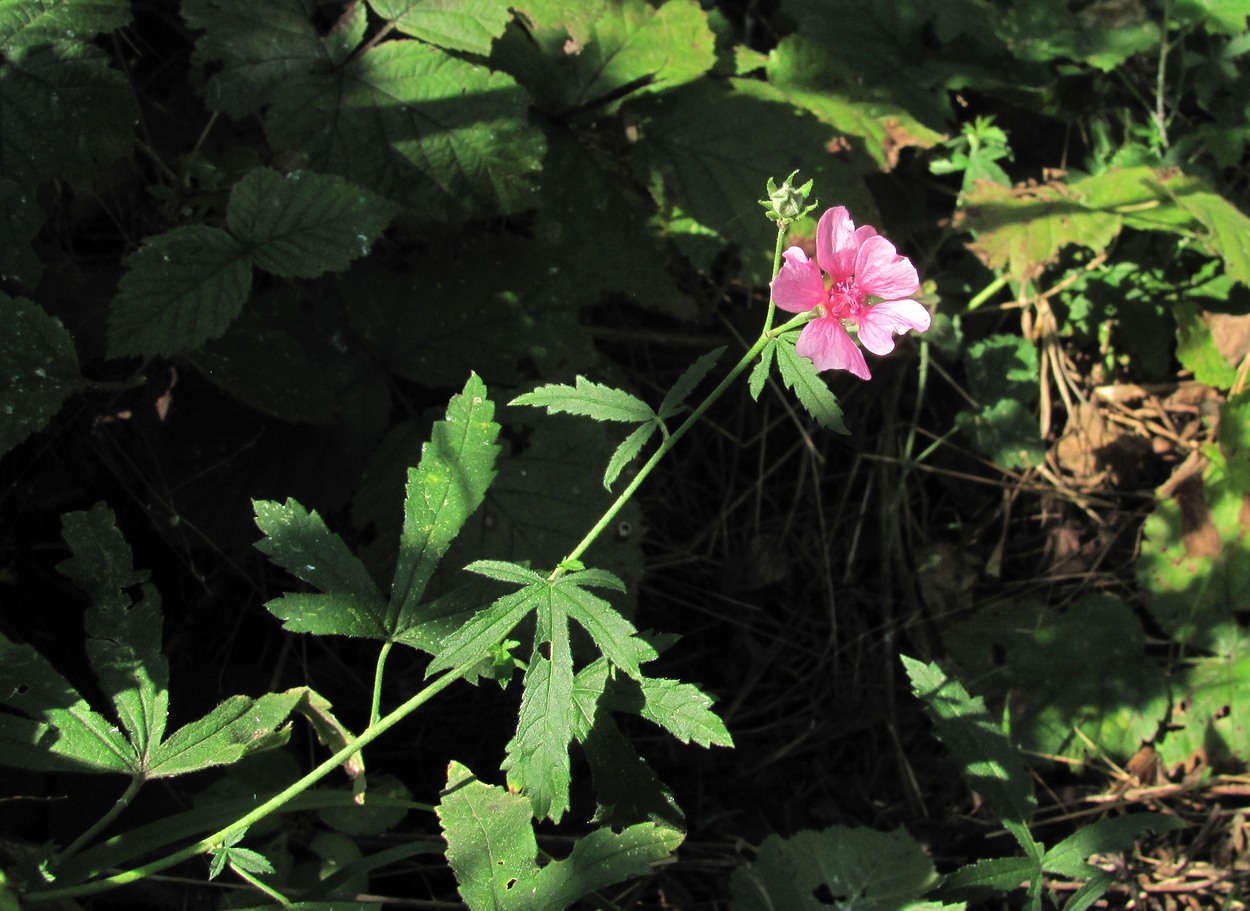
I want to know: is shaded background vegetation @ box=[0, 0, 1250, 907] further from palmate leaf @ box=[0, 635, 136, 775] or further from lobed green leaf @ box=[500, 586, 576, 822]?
lobed green leaf @ box=[500, 586, 576, 822]

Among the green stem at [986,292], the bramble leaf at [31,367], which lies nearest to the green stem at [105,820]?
the bramble leaf at [31,367]

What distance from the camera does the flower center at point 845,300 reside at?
5.39 ft

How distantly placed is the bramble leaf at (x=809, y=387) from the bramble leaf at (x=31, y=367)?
136 cm

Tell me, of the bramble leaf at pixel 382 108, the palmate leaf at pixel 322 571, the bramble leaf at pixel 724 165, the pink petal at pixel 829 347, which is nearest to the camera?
the pink petal at pixel 829 347

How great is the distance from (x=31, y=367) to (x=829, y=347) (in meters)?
1.51

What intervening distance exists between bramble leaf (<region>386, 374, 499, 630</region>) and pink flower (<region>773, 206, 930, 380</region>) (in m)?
0.59

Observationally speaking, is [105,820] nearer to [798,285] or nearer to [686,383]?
[686,383]

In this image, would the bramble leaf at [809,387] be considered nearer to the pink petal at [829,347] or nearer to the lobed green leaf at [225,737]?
the pink petal at [829,347]

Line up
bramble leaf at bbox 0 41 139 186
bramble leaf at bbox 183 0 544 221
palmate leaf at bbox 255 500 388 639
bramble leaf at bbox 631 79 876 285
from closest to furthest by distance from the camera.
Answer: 1. palmate leaf at bbox 255 500 388 639
2. bramble leaf at bbox 0 41 139 186
3. bramble leaf at bbox 183 0 544 221
4. bramble leaf at bbox 631 79 876 285

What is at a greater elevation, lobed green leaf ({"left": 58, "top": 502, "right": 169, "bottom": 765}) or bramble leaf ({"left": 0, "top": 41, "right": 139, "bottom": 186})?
bramble leaf ({"left": 0, "top": 41, "right": 139, "bottom": 186})

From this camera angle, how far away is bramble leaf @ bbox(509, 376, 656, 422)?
66.1 inches

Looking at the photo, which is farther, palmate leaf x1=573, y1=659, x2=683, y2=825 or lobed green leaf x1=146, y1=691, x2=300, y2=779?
palmate leaf x1=573, y1=659, x2=683, y2=825

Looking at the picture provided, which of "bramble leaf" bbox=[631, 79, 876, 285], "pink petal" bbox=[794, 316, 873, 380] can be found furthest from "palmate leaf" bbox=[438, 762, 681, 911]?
"bramble leaf" bbox=[631, 79, 876, 285]

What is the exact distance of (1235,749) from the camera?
2.70 m
